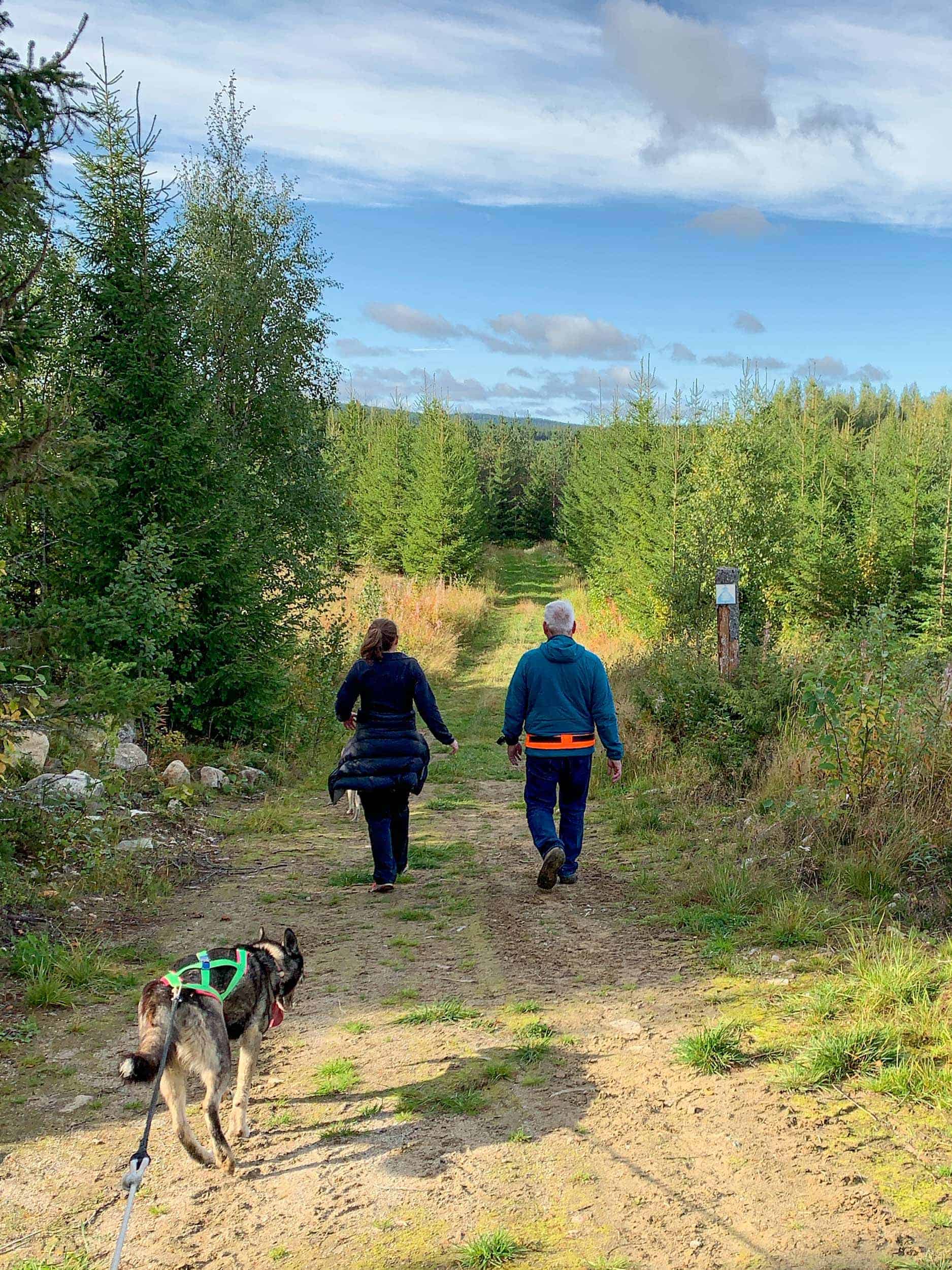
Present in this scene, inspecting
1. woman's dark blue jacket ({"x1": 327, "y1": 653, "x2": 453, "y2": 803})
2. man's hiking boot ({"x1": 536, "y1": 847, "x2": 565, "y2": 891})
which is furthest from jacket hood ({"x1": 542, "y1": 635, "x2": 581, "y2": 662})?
man's hiking boot ({"x1": 536, "y1": 847, "x2": 565, "y2": 891})

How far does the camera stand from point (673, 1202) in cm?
303

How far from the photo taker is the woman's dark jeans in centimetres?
664

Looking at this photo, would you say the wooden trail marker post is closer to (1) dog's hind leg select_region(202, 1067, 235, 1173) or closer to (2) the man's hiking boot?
(2) the man's hiking boot

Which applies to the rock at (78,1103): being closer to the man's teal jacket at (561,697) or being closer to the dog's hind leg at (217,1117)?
the dog's hind leg at (217,1117)

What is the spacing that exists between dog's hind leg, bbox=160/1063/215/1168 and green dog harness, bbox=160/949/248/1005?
27cm

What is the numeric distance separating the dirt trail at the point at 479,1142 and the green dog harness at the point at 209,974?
22.2 inches

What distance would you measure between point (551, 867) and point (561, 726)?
986 millimetres

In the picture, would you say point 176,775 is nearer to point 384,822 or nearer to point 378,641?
point 384,822

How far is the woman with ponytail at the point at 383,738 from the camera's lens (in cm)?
659

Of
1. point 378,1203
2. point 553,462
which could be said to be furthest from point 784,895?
point 553,462

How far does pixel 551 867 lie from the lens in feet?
20.9

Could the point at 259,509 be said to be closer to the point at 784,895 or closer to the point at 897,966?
the point at 784,895

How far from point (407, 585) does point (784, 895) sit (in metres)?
22.1

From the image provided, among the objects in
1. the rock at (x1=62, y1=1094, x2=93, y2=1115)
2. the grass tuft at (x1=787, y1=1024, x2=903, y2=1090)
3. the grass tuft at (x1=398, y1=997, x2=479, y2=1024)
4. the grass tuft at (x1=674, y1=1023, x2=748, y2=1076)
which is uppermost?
the grass tuft at (x1=787, y1=1024, x2=903, y2=1090)
